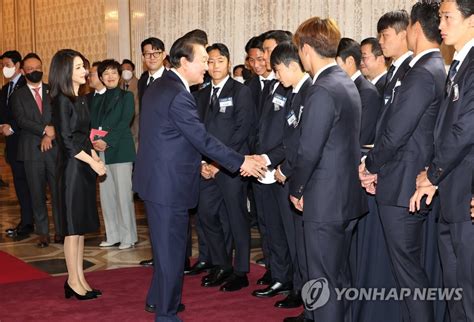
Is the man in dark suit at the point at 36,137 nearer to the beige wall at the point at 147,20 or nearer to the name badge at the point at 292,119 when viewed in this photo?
the beige wall at the point at 147,20

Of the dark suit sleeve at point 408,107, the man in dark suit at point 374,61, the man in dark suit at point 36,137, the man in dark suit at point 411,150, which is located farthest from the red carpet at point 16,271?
the dark suit sleeve at point 408,107

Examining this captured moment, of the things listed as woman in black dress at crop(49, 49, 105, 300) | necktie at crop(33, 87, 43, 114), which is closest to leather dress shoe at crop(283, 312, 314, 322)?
woman in black dress at crop(49, 49, 105, 300)

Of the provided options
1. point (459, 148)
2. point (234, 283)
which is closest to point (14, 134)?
point (234, 283)

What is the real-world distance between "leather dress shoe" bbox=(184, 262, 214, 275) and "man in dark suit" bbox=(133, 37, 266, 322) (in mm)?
1441

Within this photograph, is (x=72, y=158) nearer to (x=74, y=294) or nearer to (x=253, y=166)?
→ (x=74, y=294)

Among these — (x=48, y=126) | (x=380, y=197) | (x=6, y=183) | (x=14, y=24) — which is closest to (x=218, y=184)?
(x=380, y=197)

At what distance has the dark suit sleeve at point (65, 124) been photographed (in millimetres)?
4543

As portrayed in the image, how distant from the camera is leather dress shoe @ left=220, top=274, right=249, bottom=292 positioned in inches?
194

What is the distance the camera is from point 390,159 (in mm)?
3410

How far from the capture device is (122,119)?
247 inches

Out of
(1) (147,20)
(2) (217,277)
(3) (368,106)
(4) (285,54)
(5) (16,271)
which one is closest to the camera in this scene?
(4) (285,54)

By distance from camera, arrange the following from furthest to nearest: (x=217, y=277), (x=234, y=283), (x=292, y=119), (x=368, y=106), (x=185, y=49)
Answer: (x=217, y=277) < (x=234, y=283) < (x=368, y=106) < (x=292, y=119) < (x=185, y=49)

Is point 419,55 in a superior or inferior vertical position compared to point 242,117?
superior

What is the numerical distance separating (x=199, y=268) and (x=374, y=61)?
210 centimetres
